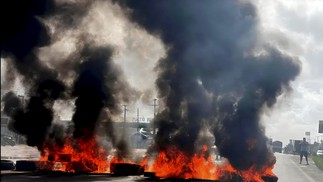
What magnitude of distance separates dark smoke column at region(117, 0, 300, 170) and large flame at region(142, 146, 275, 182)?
1.30ft

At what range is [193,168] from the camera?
92.6 ft

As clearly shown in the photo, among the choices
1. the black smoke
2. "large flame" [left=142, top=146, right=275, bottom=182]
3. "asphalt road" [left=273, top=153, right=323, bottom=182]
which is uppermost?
the black smoke

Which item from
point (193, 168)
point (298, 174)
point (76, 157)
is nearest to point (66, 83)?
point (76, 157)

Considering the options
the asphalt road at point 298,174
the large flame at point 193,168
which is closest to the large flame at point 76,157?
the large flame at point 193,168

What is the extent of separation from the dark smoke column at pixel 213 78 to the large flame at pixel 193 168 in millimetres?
397

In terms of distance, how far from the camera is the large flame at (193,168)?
88.3 feet

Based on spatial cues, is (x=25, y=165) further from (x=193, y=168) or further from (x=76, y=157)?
(x=193, y=168)

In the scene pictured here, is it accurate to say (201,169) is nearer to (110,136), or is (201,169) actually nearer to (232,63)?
(232,63)

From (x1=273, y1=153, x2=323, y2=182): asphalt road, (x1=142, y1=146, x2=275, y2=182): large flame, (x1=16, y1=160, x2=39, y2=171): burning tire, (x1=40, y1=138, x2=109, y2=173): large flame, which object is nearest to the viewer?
(x1=142, y1=146, x2=275, y2=182): large flame

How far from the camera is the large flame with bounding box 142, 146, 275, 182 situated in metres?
26.9

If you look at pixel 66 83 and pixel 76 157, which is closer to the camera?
pixel 76 157

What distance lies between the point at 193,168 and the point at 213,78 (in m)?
5.46

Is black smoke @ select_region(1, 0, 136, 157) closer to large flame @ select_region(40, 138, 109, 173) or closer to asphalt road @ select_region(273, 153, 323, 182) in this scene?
large flame @ select_region(40, 138, 109, 173)

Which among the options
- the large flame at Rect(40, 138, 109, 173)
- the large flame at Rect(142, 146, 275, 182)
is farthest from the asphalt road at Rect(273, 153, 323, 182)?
the large flame at Rect(40, 138, 109, 173)
